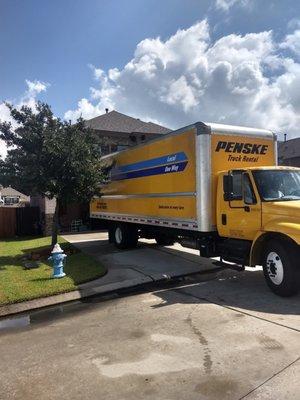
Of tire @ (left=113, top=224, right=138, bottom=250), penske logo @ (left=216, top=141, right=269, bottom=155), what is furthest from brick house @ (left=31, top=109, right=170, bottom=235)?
penske logo @ (left=216, top=141, right=269, bottom=155)

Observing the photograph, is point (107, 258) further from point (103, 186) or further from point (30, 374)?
point (30, 374)

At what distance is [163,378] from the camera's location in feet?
15.4

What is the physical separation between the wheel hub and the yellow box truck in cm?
2

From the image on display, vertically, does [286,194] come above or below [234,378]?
above

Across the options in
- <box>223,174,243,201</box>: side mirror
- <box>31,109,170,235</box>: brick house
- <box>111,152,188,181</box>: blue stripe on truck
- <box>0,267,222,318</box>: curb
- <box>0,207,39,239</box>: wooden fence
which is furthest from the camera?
<box>31,109,170,235</box>: brick house

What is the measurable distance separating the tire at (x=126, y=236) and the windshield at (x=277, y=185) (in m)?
6.71

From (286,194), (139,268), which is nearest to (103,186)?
(139,268)

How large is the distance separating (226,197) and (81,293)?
3767 mm

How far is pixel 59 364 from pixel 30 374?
38cm

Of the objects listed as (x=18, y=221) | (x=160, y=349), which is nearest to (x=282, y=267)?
(x=160, y=349)

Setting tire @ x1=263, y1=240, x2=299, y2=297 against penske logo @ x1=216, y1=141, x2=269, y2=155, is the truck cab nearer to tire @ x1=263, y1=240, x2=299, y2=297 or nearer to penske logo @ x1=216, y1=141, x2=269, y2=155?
tire @ x1=263, y1=240, x2=299, y2=297

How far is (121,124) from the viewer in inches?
1447

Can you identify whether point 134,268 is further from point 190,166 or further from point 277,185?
point 277,185

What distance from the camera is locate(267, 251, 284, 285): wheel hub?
7.82 meters
